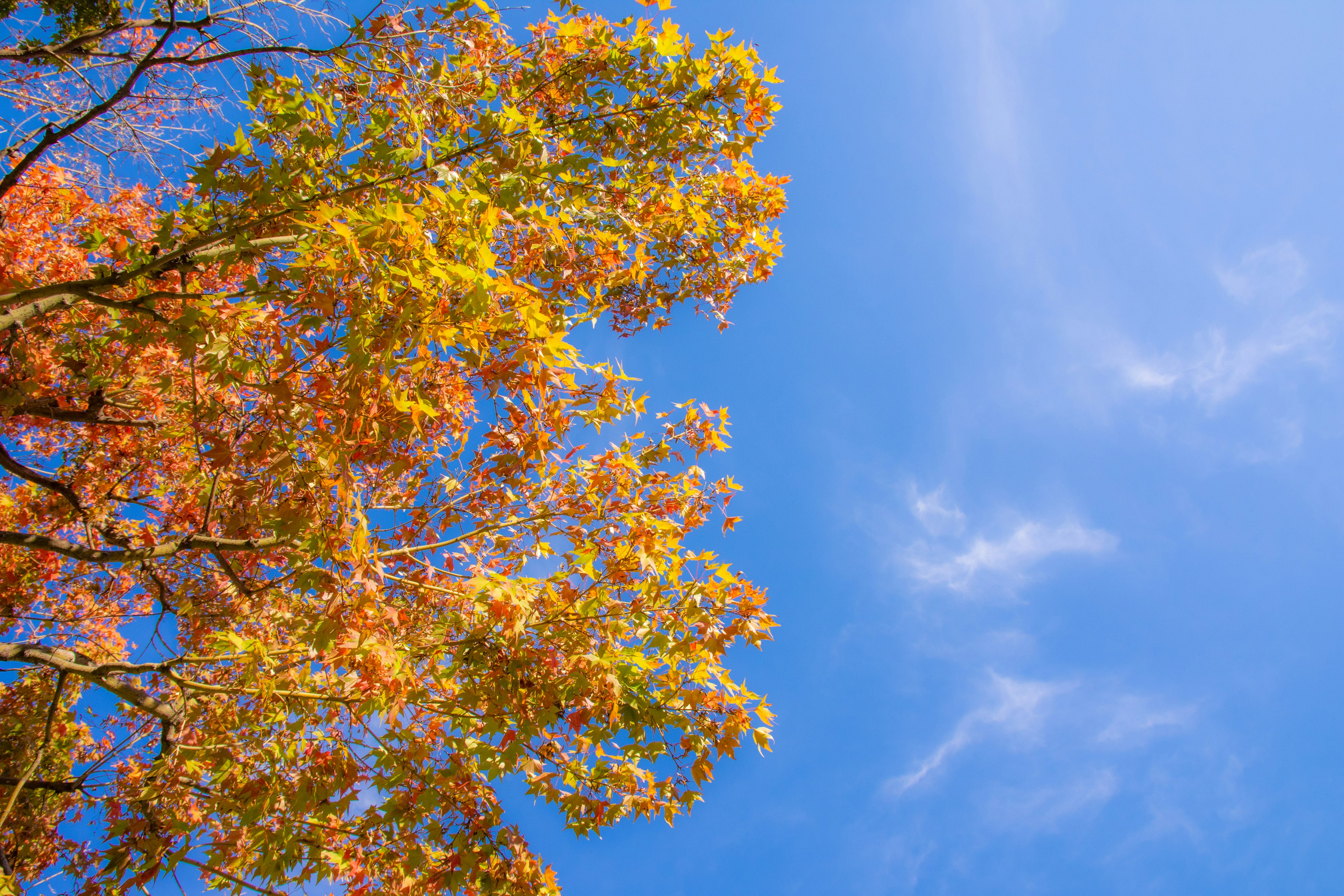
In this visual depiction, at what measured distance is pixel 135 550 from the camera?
4410 millimetres

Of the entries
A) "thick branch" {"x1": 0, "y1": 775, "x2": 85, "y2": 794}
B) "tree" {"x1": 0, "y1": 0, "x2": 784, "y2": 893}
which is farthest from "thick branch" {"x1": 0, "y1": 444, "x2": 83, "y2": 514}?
"thick branch" {"x1": 0, "y1": 775, "x2": 85, "y2": 794}

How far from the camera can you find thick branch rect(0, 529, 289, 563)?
418 centimetres

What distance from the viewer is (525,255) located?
4559mm

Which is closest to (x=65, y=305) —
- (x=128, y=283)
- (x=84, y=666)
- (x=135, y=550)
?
(x=128, y=283)

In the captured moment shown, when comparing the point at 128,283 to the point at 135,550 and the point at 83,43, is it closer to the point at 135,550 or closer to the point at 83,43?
the point at 135,550

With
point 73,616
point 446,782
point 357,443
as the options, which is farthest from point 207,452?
point 73,616

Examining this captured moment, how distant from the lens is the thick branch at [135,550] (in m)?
4.18

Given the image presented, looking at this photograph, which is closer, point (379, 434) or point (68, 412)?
point (379, 434)

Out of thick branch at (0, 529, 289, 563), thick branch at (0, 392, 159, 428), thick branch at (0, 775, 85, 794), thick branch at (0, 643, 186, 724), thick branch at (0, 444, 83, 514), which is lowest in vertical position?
thick branch at (0, 775, 85, 794)

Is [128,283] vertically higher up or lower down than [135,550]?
higher up

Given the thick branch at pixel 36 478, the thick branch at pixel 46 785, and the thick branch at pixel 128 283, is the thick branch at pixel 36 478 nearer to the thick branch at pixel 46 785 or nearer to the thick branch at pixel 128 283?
the thick branch at pixel 128 283

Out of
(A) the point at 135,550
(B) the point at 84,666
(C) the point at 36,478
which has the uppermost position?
(C) the point at 36,478

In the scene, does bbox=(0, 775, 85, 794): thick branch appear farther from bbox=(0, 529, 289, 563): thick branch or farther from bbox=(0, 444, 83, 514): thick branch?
bbox=(0, 444, 83, 514): thick branch

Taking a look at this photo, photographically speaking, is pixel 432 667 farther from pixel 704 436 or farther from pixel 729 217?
pixel 729 217
